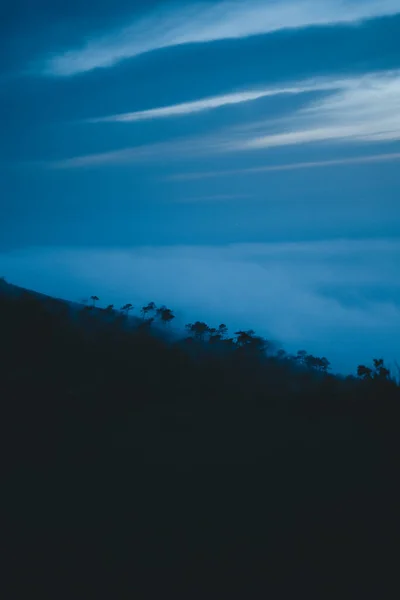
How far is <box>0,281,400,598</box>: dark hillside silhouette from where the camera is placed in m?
5.27

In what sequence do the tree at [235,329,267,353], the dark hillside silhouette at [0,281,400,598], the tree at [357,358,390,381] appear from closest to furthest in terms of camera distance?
1. the dark hillside silhouette at [0,281,400,598]
2. the tree at [357,358,390,381]
3. the tree at [235,329,267,353]

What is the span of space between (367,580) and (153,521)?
178 centimetres

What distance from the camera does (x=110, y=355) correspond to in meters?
10.3

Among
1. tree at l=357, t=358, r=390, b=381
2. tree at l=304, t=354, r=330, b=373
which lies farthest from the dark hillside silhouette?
tree at l=304, t=354, r=330, b=373

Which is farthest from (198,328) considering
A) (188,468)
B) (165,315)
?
(188,468)

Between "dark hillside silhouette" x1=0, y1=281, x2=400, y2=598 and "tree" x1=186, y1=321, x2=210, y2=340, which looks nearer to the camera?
"dark hillside silhouette" x1=0, y1=281, x2=400, y2=598

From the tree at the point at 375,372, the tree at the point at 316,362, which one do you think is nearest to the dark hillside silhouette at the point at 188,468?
the tree at the point at 375,372

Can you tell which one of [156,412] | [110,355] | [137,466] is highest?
[110,355]

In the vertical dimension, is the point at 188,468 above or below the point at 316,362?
below

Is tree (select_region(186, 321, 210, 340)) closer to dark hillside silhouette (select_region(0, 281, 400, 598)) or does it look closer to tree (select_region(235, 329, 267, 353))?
tree (select_region(235, 329, 267, 353))

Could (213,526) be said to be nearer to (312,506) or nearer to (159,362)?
(312,506)

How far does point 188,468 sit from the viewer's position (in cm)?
666

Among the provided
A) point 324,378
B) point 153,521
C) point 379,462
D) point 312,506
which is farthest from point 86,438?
point 324,378

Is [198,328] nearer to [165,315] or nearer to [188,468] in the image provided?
[165,315]
